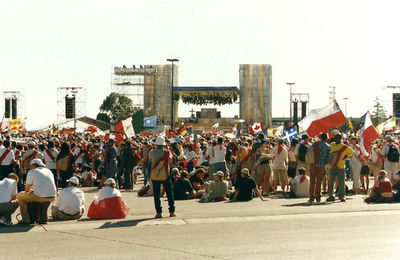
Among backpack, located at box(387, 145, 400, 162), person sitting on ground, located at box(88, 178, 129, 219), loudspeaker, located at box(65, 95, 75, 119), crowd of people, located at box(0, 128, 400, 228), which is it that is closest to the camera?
crowd of people, located at box(0, 128, 400, 228)

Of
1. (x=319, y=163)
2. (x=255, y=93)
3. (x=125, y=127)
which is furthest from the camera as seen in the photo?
(x=255, y=93)

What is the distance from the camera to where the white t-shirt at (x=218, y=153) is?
64.7 feet

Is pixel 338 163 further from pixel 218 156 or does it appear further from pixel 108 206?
pixel 108 206

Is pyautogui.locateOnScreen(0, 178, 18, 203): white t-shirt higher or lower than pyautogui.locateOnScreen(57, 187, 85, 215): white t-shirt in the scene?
higher

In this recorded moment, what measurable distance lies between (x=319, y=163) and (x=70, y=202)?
5.79 m

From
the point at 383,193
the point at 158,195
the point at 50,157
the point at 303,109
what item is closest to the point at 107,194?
the point at 158,195

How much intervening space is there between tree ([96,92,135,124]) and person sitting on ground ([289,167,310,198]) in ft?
305

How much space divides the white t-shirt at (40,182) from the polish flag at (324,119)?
9.11 m

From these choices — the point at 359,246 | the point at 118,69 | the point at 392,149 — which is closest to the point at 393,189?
the point at 392,149

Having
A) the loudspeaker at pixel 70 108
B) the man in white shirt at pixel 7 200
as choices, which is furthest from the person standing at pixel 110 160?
the loudspeaker at pixel 70 108

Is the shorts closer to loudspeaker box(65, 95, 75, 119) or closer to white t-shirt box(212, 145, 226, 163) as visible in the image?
white t-shirt box(212, 145, 226, 163)

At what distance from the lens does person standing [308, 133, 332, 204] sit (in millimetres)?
15938

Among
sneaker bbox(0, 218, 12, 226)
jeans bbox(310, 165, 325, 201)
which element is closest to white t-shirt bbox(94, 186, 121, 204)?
sneaker bbox(0, 218, 12, 226)

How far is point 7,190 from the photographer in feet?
40.8
